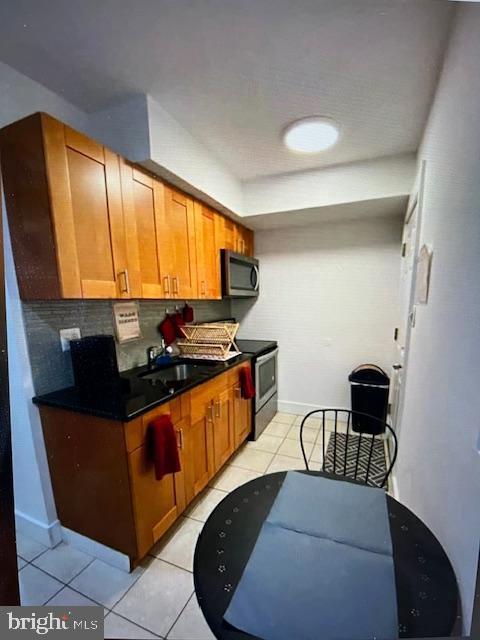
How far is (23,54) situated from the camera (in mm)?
1059

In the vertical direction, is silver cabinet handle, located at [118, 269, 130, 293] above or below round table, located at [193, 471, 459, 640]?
above

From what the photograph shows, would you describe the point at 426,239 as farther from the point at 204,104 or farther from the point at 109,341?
the point at 109,341

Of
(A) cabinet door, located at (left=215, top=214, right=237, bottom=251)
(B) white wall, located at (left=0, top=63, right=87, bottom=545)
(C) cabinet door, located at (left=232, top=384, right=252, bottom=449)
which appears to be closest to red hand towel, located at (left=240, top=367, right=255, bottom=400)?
(C) cabinet door, located at (left=232, top=384, right=252, bottom=449)

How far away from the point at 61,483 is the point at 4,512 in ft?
2.95

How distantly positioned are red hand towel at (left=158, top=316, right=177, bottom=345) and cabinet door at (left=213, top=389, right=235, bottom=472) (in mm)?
644

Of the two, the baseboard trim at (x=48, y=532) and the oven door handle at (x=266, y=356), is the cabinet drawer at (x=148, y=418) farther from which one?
the oven door handle at (x=266, y=356)

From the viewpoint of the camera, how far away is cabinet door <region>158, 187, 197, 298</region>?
1.68 meters

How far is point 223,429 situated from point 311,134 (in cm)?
205

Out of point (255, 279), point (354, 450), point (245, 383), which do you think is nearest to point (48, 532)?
point (245, 383)

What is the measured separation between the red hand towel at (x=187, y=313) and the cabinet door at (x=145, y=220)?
2.21ft

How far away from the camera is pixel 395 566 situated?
0.63m

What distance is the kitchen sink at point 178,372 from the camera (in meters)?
1.80

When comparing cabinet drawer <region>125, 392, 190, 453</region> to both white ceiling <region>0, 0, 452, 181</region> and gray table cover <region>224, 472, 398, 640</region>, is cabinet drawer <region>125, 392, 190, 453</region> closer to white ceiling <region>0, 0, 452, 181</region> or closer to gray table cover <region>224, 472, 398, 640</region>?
gray table cover <region>224, 472, 398, 640</region>

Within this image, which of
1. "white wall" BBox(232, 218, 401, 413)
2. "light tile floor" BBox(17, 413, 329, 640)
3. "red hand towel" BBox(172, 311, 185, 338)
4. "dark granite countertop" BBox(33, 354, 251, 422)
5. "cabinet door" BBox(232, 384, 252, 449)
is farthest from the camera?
"white wall" BBox(232, 218, 401, 413)
